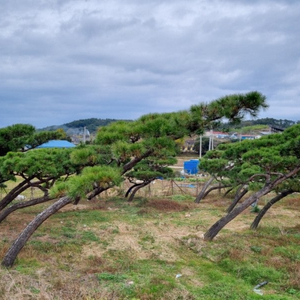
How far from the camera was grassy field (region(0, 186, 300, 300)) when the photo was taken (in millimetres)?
4414

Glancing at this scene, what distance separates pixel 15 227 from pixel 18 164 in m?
3.31

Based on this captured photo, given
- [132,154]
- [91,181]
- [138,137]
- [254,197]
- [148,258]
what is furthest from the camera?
[254,197]

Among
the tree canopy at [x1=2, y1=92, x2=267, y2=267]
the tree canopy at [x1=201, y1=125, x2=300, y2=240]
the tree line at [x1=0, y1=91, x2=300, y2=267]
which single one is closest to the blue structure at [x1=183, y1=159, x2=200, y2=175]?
the tree canopy at [x1=201, y1=125, x2=300, y2=240]

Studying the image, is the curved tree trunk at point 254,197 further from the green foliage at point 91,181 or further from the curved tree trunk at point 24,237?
the curved tree trunk at point 24,237

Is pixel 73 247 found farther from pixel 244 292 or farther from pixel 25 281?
pixel 244 292

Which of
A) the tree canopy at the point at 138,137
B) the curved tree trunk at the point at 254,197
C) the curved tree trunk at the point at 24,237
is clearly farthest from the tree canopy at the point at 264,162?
the curved tree trunk at the point at 24,237

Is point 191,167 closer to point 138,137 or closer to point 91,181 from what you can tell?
point 138,137

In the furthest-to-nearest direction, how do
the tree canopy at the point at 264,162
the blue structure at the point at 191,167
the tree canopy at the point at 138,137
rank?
the blue structure at the point at 191,167 → the tree canopy at the point at 264,162 → the tree canopy at the point at 138,137

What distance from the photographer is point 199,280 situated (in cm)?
524

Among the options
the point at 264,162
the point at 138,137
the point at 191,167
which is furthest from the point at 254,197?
the point at 191,167

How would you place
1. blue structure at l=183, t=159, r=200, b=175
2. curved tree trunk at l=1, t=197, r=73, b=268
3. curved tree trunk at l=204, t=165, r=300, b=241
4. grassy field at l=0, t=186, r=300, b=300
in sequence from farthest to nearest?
blue structure at l=183, t=159, r=200, b=175 → curved tree trunk at l=204, t=165, r=300, b=241 → curved tree trunk at l=1, t=197, r=73, b=268 → grassy field at l=0, t=186, r=300, b=300

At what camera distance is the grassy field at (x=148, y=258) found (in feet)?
14.5

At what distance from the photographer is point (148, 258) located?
630 centimetres

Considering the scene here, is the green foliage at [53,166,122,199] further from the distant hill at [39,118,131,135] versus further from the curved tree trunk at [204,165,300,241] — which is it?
the curved tree trunk at [204,165,300,241]
